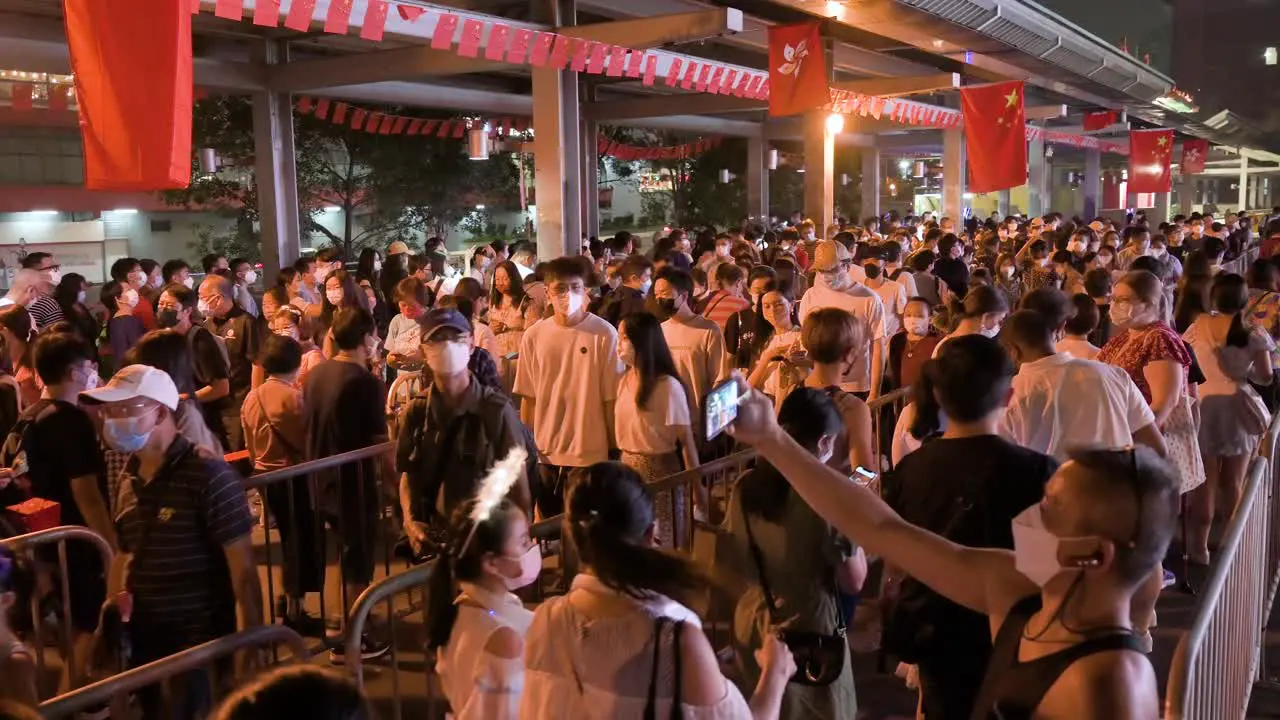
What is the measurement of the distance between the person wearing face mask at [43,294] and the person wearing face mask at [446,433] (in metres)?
5.21

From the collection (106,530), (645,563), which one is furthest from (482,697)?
(106,530)

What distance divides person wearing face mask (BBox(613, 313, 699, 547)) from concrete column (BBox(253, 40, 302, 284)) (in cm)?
1139

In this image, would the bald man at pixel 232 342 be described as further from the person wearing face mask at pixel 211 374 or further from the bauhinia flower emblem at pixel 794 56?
the bauhinia flower emblem at pixel 794 56

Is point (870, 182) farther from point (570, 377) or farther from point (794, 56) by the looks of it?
point (570, 377)

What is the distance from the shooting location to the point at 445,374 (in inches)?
187

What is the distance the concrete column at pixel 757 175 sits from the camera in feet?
102

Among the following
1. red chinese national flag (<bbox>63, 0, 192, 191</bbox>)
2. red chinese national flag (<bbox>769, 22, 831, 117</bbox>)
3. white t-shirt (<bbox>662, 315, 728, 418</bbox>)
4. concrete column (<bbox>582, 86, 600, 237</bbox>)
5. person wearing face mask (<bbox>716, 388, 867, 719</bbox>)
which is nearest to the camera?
person wearing face mask (<bbox>716, 388, 867, 719</bbox>)

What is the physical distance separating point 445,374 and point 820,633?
2.25 m

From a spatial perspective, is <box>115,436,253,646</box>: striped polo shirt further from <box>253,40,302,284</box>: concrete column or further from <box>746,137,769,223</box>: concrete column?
<box>746,137,769,223</box>: concrete column

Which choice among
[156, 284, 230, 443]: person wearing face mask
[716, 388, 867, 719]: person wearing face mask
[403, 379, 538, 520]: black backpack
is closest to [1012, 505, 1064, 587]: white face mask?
[716, 388, 867, 719]: person wearing face mask

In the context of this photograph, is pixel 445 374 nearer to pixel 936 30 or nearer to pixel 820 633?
pixel 820 633

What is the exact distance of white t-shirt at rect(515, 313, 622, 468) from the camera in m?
5.88

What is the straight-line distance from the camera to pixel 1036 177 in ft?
125

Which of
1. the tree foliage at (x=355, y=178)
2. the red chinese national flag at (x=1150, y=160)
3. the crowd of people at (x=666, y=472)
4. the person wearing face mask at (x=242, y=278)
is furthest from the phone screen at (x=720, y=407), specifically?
the red chinese national flag at (x=1150, y=160)
